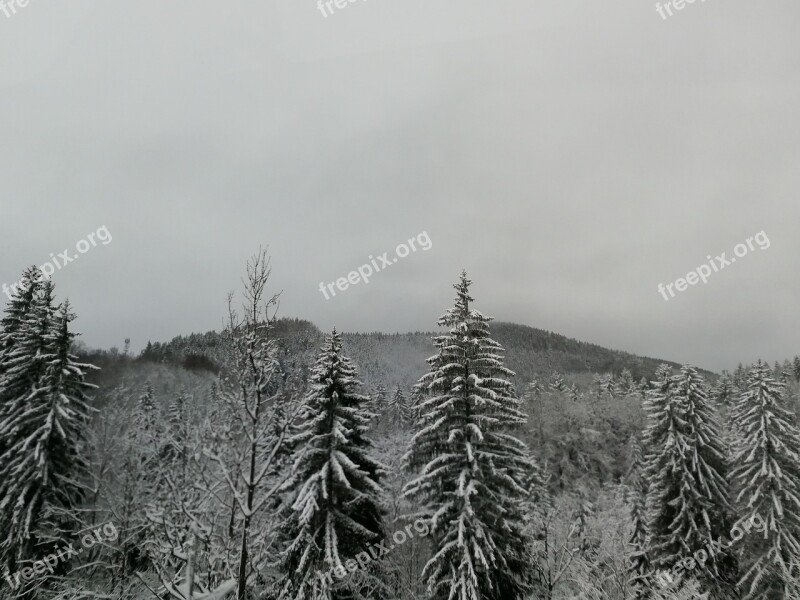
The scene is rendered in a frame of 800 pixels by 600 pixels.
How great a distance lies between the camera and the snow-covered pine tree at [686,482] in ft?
78.5

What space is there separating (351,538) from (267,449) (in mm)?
10726

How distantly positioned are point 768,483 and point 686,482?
12.9ft

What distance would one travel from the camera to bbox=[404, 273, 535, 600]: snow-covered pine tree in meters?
16.1

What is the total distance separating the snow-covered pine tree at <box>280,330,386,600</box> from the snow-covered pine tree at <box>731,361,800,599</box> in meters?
19.0

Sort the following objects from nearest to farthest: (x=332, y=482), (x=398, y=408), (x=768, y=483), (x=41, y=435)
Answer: (x=332, y=482)
(x=41, y=435)
(x=768, y=483)
(x=398, y=408)

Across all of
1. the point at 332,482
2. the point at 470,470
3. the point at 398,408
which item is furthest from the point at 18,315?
the point at 398,408

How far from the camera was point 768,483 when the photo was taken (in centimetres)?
2367

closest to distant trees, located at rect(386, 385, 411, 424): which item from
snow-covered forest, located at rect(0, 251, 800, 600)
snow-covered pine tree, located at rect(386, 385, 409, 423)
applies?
snow-covered pine tree, located at rect(386, 385, 409, 423)

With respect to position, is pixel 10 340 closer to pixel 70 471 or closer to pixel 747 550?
pixel 70 471

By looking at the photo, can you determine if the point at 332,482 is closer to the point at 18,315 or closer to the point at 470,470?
the point at 470,470

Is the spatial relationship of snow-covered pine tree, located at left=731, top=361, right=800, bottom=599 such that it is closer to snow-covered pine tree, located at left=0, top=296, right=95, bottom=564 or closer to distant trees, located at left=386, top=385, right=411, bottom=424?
snow-covered pine tree, located at left=0, top=296, right=95, bottom=564

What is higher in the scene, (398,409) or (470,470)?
(398,409)

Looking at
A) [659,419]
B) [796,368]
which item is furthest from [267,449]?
[796,368]

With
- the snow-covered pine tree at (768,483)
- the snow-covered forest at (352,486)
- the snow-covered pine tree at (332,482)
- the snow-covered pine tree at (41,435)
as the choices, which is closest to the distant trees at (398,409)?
the snow-covered forest at (352,486)
